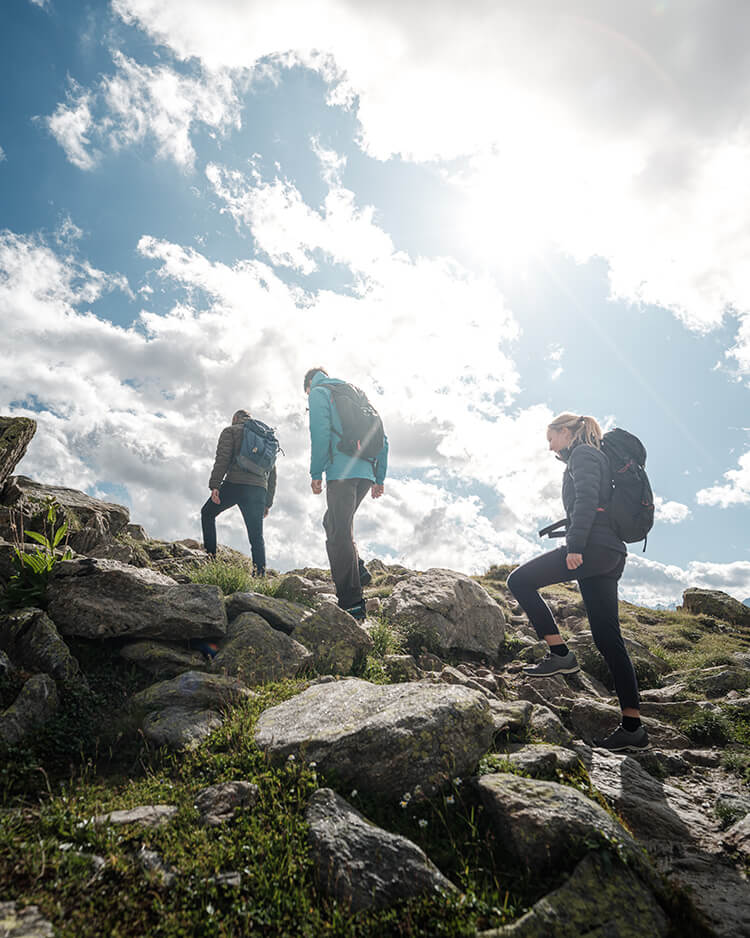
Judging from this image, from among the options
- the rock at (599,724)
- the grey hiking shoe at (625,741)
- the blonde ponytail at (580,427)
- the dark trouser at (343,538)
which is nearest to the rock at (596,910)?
the grey hiking shoe at (625,741)

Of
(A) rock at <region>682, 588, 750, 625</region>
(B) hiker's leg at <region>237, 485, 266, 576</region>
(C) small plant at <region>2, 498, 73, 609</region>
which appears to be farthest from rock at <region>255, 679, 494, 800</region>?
(A) rock at <region>682, 588, 750, 625</region>

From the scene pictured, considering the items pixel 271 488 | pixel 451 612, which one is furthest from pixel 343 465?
pixel 271 488

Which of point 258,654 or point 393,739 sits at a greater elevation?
point 258,654

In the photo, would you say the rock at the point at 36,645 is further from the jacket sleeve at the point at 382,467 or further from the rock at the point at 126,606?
the jacket sleeve at the point at 382,467

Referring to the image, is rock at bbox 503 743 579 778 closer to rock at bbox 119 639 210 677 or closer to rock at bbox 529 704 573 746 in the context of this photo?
rock at bbox 529 704 573 746

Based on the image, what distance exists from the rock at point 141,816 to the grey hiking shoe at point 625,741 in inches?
174

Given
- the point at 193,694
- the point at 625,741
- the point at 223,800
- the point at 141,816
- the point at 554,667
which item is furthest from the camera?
the point at 554,667

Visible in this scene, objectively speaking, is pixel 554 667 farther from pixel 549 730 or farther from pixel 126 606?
pixel 126 606

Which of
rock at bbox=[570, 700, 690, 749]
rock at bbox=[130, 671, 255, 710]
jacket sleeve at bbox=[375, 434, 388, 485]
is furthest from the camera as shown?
jacket sleeve at bbox=[375, 434, 388, 485]

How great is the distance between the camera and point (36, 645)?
4.95 meters

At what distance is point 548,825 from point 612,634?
2.70 meters

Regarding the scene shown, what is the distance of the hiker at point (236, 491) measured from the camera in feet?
30.4

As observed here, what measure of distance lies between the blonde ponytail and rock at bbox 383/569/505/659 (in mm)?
3625

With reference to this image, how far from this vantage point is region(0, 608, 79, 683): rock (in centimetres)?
482
